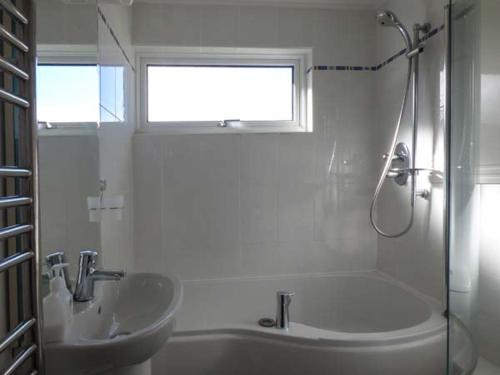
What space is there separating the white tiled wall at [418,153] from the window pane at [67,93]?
5.29ft

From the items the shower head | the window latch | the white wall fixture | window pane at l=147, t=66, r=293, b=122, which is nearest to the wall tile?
window pane at l=147, t=66, r=293, b=122

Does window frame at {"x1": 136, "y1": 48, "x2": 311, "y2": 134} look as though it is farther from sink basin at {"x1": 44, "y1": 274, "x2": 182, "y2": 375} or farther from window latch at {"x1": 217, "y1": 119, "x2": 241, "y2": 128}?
sink basin at {"x1": 44, "y1": 274, "x2": 182, "y2": 375}

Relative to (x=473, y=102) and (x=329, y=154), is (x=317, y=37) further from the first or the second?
(x=473, y=102)

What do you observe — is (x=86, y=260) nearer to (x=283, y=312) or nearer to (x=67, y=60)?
(x=67, y=60)

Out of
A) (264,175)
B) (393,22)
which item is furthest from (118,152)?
(393,22)

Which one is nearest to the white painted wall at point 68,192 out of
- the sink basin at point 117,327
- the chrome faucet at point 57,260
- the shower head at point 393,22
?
the chrome faucet at point 57,260

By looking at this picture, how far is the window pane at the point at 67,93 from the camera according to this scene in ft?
3.44

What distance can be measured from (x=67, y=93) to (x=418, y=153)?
5.76ft

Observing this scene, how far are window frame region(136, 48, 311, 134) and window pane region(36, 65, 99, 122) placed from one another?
99 centimetres

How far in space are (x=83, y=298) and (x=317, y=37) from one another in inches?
80.2

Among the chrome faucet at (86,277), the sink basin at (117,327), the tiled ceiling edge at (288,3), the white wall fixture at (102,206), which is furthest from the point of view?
the tiled ceiling edge at (288,3)

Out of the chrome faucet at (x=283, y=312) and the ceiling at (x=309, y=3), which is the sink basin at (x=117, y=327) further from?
the ceiling at (x=309, y=3)

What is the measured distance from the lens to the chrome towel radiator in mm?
809

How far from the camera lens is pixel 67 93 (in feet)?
3.98
